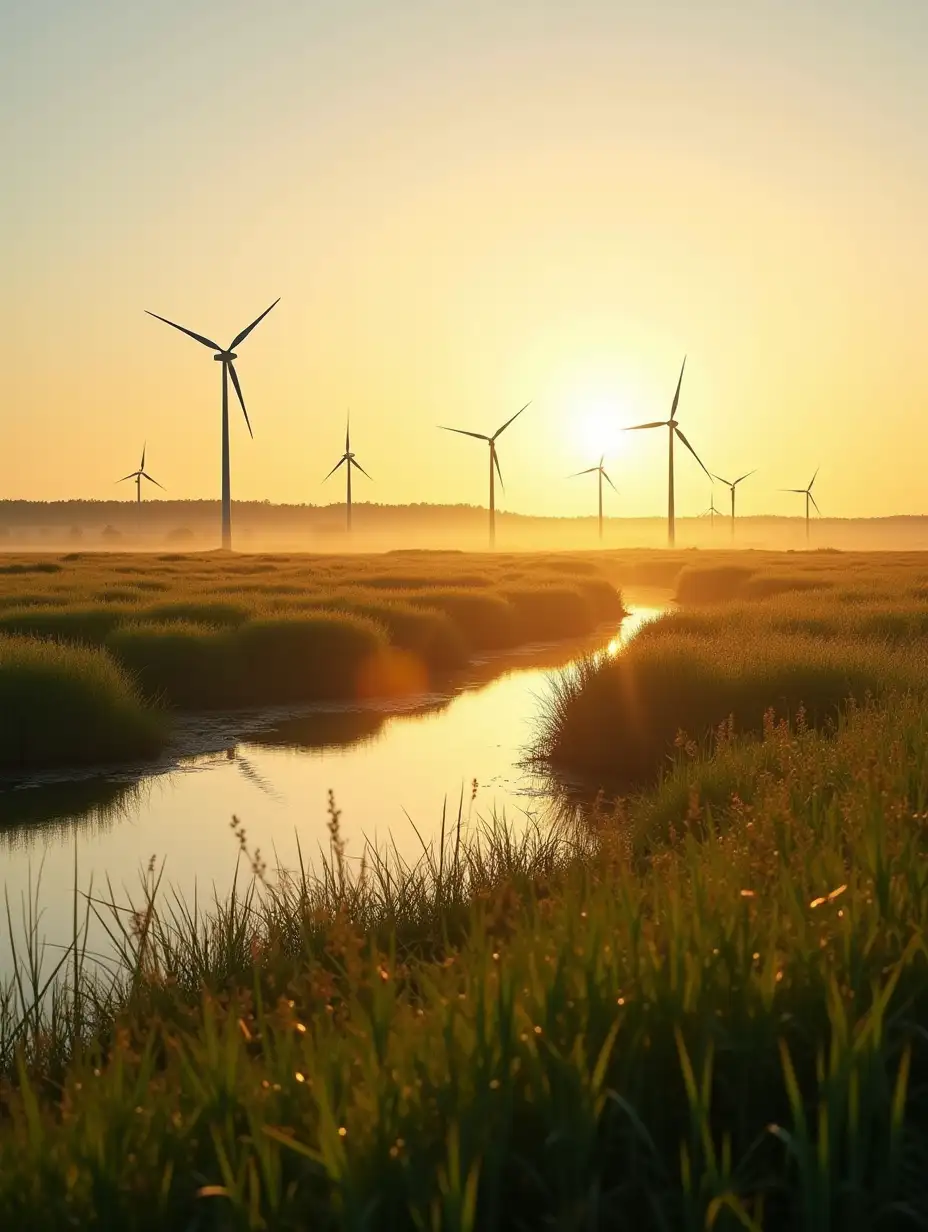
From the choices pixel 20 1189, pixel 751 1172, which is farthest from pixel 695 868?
pixel 20 1189

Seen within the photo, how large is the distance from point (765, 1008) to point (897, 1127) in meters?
0.64

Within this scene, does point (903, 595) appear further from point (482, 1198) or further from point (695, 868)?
point (482, 1198)

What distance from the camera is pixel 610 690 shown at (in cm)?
1652

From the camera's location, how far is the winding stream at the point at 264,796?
1165 cm

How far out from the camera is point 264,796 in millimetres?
→ 15031

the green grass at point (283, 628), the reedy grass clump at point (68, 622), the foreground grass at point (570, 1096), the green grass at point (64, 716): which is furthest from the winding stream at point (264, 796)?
the foreground grass at point (570, 1096)

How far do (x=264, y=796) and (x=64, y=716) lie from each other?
3.67m

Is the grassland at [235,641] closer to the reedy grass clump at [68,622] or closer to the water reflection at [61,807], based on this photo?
the reedy grass clump at [68,622]

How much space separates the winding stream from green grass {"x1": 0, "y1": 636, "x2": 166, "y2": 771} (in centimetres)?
72

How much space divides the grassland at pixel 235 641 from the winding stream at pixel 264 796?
113 centimetres

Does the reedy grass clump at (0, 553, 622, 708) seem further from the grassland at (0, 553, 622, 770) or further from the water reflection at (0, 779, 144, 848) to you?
the water reflection at (0, 779, 144, 848)

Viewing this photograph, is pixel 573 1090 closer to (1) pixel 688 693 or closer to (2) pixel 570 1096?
(2) pixel 570 1096

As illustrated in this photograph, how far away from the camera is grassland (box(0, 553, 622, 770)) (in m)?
17.0

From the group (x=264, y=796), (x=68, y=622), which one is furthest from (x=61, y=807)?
(x=68, y=622)
